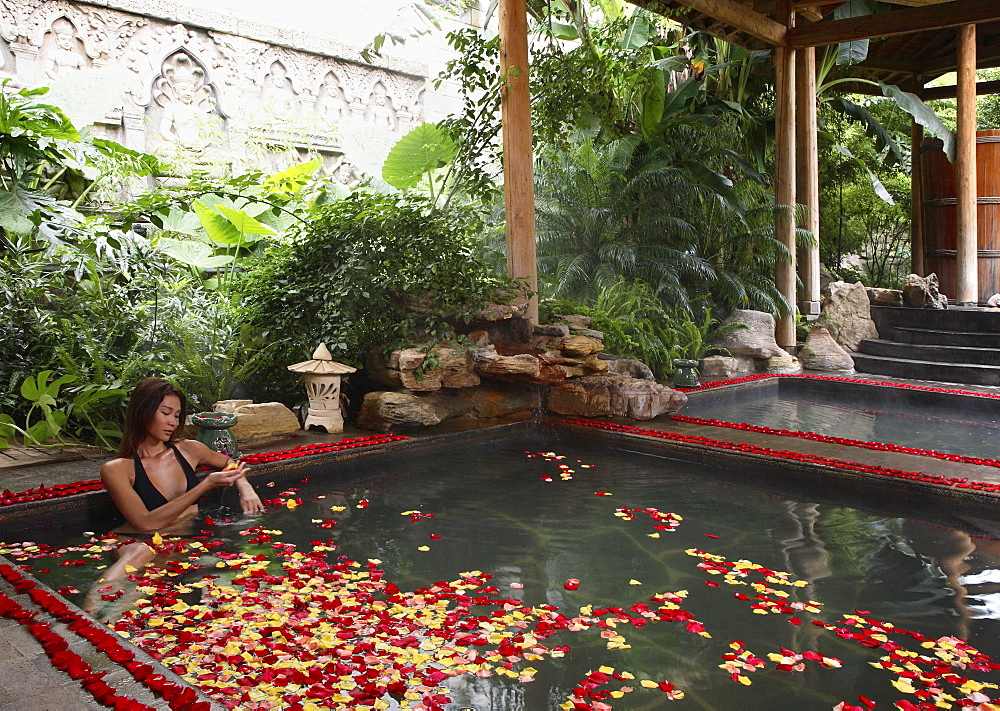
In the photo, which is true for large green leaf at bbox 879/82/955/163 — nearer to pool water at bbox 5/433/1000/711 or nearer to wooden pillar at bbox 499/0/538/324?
wooden pillar at bbox 499/0/538/324

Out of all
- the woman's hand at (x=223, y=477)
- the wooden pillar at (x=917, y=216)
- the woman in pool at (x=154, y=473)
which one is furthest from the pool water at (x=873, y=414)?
the wooden pillar at (x=917, y=216)

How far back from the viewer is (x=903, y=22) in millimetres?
9875

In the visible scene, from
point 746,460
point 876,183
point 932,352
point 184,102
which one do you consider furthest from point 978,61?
point 184,102

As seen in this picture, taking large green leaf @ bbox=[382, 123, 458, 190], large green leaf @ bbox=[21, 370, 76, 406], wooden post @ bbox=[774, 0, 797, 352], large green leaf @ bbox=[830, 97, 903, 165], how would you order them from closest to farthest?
large green leaf @ bbox=[21, 370, 76, 406] → large green leaf @ bbox=[382, 123, 458, 190] → wooden post @ bbox=[774, 0, 797, 352] → large green leaf @ bbox=[830, 97, 903, 165]

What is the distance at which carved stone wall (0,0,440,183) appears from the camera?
8.48 meters

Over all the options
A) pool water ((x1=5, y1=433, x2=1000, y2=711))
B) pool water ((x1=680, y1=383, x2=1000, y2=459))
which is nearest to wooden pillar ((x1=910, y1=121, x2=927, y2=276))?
pool water ((x1=680, y1=383, x2=1000, y2=459))

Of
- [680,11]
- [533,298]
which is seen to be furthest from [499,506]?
[680,11]

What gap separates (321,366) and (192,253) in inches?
92.5

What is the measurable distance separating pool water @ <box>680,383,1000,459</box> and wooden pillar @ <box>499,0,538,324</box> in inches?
83.9

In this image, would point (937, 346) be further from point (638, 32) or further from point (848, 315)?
point (638, 32)

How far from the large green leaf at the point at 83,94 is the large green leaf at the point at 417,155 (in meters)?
2.80

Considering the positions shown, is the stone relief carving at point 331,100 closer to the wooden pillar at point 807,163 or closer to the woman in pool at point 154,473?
the wooden pillar at point 807,163

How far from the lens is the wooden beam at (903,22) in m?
9.71

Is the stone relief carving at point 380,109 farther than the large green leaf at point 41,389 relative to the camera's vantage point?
Yes
